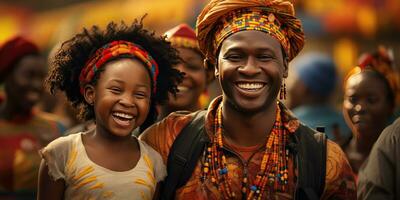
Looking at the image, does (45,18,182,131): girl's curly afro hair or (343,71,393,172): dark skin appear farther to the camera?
(343,71,393,172): dark skin

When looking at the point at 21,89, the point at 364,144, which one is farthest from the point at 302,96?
the point at 21,89

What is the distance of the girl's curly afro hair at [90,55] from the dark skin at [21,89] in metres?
2.45

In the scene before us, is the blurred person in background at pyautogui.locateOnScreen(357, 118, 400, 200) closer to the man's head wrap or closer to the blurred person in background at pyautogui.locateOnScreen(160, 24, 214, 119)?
the blurred person in background at pyautogui.locateOnScreen(160, 24, 214, 119)

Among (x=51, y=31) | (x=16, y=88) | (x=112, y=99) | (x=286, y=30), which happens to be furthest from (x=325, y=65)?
(x=51, y=31)

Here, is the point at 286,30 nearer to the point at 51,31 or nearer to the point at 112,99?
the point at 112,99

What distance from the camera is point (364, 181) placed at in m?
5.50

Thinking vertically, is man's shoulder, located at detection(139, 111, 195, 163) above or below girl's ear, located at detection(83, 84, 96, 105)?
below

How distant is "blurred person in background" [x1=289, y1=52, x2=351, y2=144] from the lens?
9.37 metres

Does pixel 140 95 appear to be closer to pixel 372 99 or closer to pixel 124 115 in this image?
pixel 124 115

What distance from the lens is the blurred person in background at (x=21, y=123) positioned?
851cm

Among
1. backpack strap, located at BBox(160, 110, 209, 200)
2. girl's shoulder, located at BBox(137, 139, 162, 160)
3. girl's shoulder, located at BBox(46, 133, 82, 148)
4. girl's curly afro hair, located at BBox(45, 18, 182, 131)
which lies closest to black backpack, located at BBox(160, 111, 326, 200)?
backpack strap, located at BBox(160, 110, 209, 200)

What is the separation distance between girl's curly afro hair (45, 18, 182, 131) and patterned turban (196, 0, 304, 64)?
32 cm

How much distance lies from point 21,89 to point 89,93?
9.29 feet

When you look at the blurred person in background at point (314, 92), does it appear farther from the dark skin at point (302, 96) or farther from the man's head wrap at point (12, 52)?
the man's head wrap at point (12, 52)
